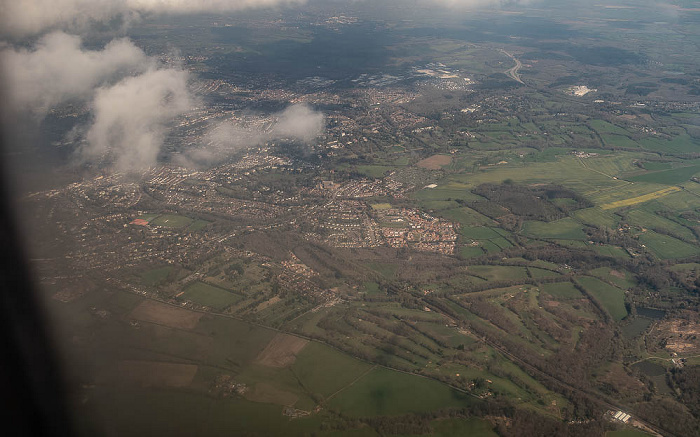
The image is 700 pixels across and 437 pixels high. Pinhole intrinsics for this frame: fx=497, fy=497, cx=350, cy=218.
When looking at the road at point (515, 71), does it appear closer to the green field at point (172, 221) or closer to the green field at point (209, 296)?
the green field at point (172, 221)

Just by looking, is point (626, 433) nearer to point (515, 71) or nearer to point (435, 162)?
point (435, 162)

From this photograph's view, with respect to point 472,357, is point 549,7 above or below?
above

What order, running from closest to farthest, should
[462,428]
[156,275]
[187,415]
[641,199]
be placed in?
[187,415] → [462,428] → [156,275] → [641,199]

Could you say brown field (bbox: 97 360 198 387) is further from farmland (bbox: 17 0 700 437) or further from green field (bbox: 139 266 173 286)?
green field (bbox: 139 266 173 286)

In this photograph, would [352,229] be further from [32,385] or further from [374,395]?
[32,385]

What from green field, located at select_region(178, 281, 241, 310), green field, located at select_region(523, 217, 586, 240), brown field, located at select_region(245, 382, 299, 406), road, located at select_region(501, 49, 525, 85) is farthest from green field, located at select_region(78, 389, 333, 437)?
road, located at select_region(501, 49, 525, 85)

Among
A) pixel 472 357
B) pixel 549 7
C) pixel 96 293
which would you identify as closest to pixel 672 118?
pixel 472 357

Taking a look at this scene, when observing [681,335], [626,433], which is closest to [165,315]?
[626,433]
